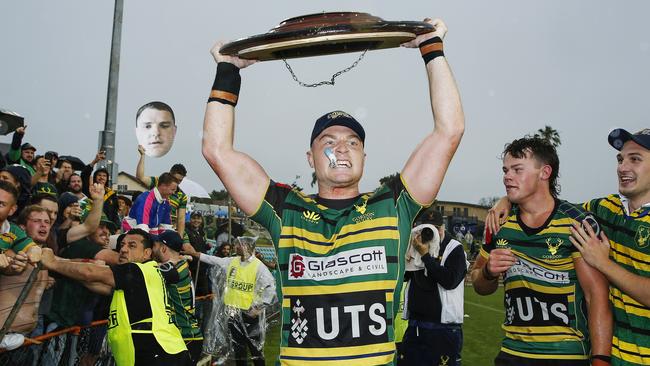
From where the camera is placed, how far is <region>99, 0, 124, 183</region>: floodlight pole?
37.9ft

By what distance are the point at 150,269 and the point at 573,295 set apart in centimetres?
A: 409

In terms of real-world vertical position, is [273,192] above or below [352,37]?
below

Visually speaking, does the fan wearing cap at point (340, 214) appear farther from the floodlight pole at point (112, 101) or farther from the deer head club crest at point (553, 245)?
the floodlight pole at point (112, 101)

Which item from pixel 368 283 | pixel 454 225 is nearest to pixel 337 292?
pixel 368 283

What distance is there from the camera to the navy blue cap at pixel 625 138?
411 cm

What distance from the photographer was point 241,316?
10.4 metres

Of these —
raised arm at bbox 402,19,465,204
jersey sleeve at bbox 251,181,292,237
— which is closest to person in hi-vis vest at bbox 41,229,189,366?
Result: jersey sleeve at bbox 251,181,292,237

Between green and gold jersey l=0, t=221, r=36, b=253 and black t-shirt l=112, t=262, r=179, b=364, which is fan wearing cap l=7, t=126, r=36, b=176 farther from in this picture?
black t-shirt l=112, t=262, r=179, b=364

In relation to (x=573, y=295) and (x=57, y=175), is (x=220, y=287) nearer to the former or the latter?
(x=57, y=175)

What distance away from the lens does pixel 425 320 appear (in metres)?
7.59

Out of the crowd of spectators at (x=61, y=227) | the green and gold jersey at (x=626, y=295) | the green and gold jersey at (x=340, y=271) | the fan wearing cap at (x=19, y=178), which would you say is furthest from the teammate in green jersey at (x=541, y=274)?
the fan wearing cap at (x=19, y=178)

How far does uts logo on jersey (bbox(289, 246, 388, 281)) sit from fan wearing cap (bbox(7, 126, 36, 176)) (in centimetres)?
820

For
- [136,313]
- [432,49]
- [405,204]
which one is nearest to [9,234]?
[136,313]

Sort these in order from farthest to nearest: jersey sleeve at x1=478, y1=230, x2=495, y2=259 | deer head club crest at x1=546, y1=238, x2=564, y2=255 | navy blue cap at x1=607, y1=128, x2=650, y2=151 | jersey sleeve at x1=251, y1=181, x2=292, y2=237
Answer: jersey sleeve at x1=478, y1=230, x2=495, y2=259
deer head club crest at x1=546, y1=238, x2=564, y2=255
navy blue cap at x1=607, y1=128, x2=650, y2=151
jersey sleeve at x1=251, y1=181, x2=292, y2=237
